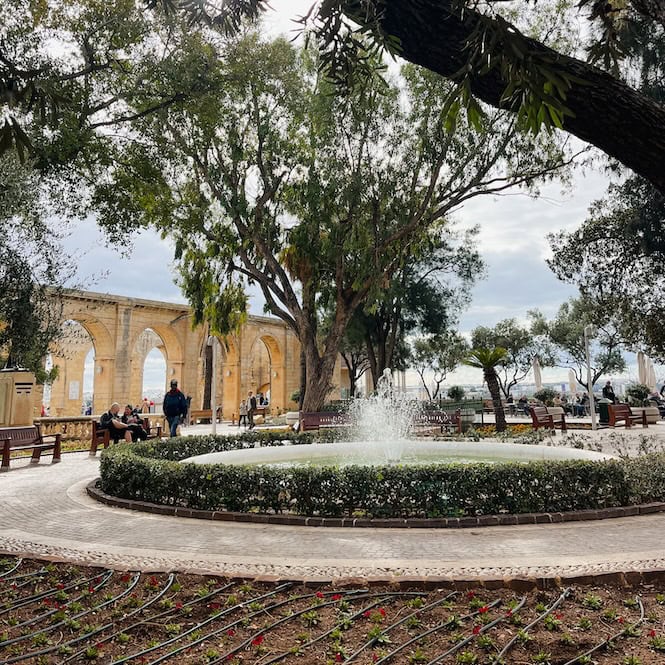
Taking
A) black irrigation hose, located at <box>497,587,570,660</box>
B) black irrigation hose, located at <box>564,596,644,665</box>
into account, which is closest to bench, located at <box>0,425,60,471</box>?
black irrigation hose, located at <box>497,587,570,660</box>

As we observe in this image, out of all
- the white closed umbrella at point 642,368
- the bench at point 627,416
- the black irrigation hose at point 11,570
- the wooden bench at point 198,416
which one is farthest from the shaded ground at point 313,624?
the white closed umbrella at point 642,368

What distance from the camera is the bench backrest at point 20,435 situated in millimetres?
10820

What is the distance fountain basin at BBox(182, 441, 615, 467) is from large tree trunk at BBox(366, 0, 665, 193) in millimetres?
7220

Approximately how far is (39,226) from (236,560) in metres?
11.9

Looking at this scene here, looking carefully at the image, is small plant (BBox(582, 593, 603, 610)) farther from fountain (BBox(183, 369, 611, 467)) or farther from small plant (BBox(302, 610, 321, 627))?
fountain (BBox(183, 369, 611, 467))

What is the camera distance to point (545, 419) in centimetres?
1717

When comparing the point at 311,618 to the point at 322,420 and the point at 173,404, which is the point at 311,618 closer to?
the point at 173,404

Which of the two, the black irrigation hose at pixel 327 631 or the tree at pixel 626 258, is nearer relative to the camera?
the black irrigation hose at pixel 327 631

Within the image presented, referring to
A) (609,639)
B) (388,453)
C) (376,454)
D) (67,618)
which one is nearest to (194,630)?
(67,618)

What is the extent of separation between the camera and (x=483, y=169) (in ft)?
52.3

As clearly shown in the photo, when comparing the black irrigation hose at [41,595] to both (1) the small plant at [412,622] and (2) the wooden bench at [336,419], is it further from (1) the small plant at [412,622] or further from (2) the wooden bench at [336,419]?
(2) the wooden bench at [336,419]

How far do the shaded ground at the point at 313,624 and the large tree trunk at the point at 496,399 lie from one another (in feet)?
42.9

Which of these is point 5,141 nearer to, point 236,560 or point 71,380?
point 236,560

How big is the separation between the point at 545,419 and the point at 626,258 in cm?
544
